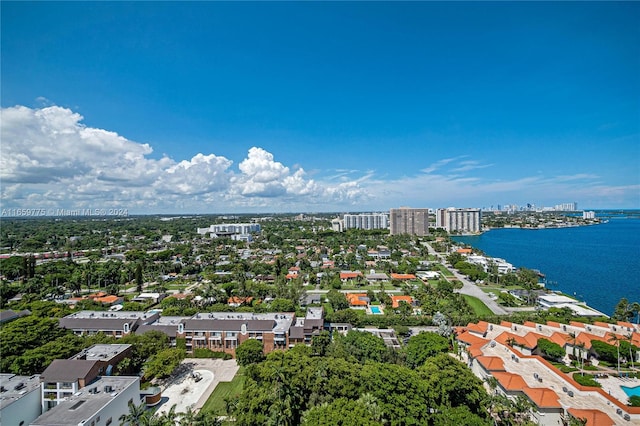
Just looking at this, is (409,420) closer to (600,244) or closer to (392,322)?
(392,322)

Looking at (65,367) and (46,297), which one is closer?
(65,367)

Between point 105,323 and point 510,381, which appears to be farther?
point 105,323

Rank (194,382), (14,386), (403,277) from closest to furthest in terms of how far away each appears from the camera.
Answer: (14,386) → (194,382) → (403,277)

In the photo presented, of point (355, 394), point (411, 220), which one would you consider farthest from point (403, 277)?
point (411, 220)

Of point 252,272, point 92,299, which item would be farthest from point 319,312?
point 92,299

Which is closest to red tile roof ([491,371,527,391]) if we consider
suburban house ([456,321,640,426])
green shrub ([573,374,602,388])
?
suburban house ([456,321,640,426])

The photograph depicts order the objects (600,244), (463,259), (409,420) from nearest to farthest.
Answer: (409,420), (463,259), (600,244)

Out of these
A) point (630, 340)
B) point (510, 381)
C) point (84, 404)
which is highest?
point (84, 404)

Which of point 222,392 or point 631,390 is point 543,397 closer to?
point 631,390

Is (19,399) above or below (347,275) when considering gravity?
above
